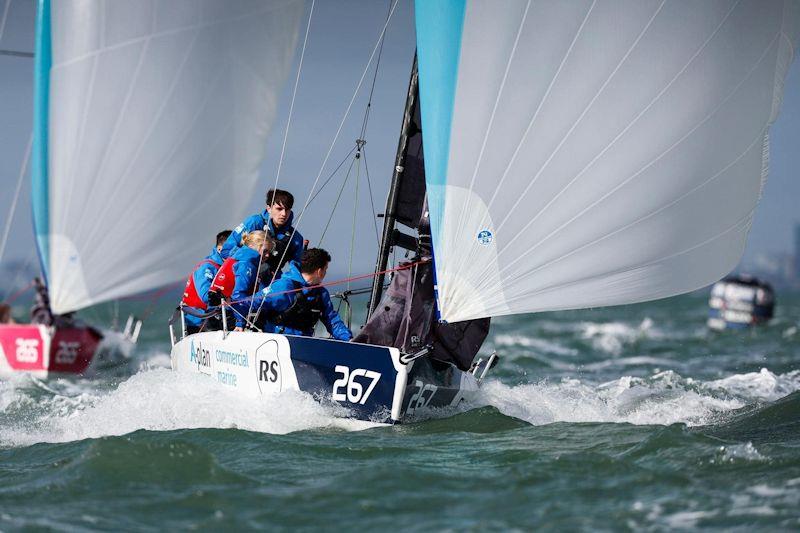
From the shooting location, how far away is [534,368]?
15461 millimetres

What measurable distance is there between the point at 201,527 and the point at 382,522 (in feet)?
2.33

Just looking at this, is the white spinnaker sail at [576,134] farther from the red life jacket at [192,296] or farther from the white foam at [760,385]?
the white foam at [760,385]

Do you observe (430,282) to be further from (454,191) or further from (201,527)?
(201,527)

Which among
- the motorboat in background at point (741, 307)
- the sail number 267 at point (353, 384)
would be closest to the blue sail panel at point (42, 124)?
the sail number 267 at point (353, 384)

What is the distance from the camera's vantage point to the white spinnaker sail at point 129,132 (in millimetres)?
8727

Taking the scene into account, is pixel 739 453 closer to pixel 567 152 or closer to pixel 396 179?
pixel 567 152

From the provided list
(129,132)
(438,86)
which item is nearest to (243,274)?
(438,86)

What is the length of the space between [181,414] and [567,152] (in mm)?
2805

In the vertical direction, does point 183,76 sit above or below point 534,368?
above

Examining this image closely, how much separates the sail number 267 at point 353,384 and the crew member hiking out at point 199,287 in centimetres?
217

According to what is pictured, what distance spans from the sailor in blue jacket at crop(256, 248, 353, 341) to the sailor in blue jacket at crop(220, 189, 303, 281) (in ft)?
1.51

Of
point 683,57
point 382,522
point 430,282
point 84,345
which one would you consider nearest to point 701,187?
point 683,57

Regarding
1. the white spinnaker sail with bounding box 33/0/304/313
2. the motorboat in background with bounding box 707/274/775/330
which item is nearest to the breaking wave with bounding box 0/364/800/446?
the white spinnaker sail with bounding box 33/0/304/313

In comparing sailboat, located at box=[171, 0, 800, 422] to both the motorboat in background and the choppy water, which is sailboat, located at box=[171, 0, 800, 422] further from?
the motorboat in background
